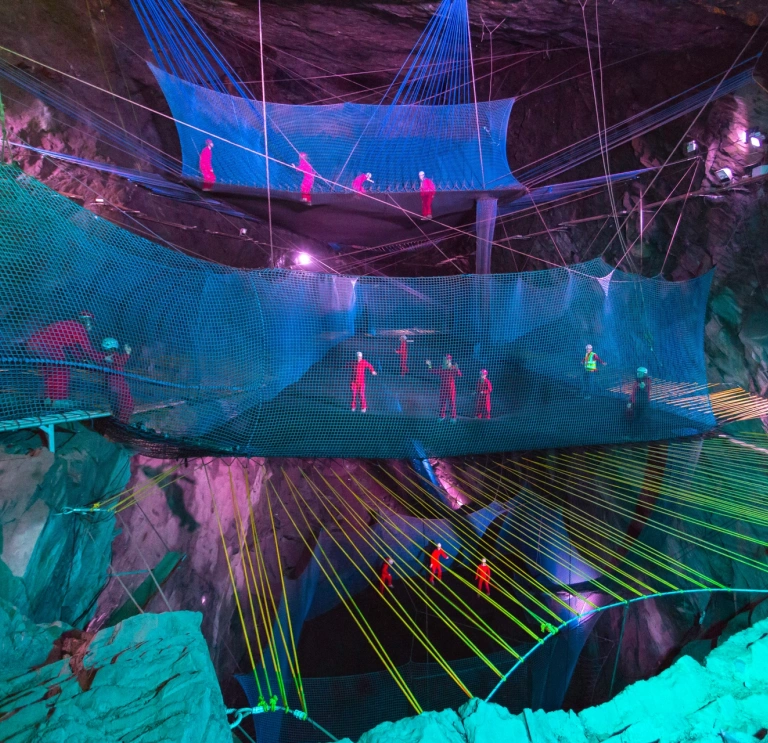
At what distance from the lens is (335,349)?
4.08m

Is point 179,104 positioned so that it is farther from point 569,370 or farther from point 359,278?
point 569,370

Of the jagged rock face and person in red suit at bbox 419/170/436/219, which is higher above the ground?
person in red suit at bbox 419/170/436/219

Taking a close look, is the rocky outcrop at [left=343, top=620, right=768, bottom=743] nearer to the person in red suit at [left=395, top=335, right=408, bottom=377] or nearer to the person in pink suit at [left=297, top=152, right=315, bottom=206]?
the person in red suit at [left=395, top=335, right=408, bottom=377]

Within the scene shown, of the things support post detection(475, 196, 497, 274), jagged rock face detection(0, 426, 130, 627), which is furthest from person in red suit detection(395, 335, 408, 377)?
support post detection(475, 196, 497, 274)

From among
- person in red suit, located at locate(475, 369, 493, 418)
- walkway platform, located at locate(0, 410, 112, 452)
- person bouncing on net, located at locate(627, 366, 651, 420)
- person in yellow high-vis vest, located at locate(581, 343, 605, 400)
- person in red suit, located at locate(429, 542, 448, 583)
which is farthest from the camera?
person in red suit, located at locate(429, 542, 448, 583)

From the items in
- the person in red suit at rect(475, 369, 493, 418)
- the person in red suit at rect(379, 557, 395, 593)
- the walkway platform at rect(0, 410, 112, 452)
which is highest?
the person in red suit at rect(475, 369, 493, 418)

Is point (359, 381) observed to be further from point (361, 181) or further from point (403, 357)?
point (361, 181)

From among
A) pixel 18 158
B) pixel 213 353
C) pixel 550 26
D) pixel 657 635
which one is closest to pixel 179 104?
pixel 18 158

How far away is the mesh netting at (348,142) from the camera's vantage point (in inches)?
215

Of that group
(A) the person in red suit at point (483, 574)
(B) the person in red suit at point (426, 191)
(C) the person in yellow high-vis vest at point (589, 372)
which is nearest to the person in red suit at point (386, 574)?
(A) the person in red suit at point (483, 574)

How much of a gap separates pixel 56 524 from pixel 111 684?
1.37 meters

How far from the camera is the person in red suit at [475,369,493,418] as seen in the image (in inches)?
169

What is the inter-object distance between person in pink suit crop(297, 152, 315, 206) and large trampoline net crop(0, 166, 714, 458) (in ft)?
7.04

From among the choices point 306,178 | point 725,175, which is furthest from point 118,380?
point 725,175
